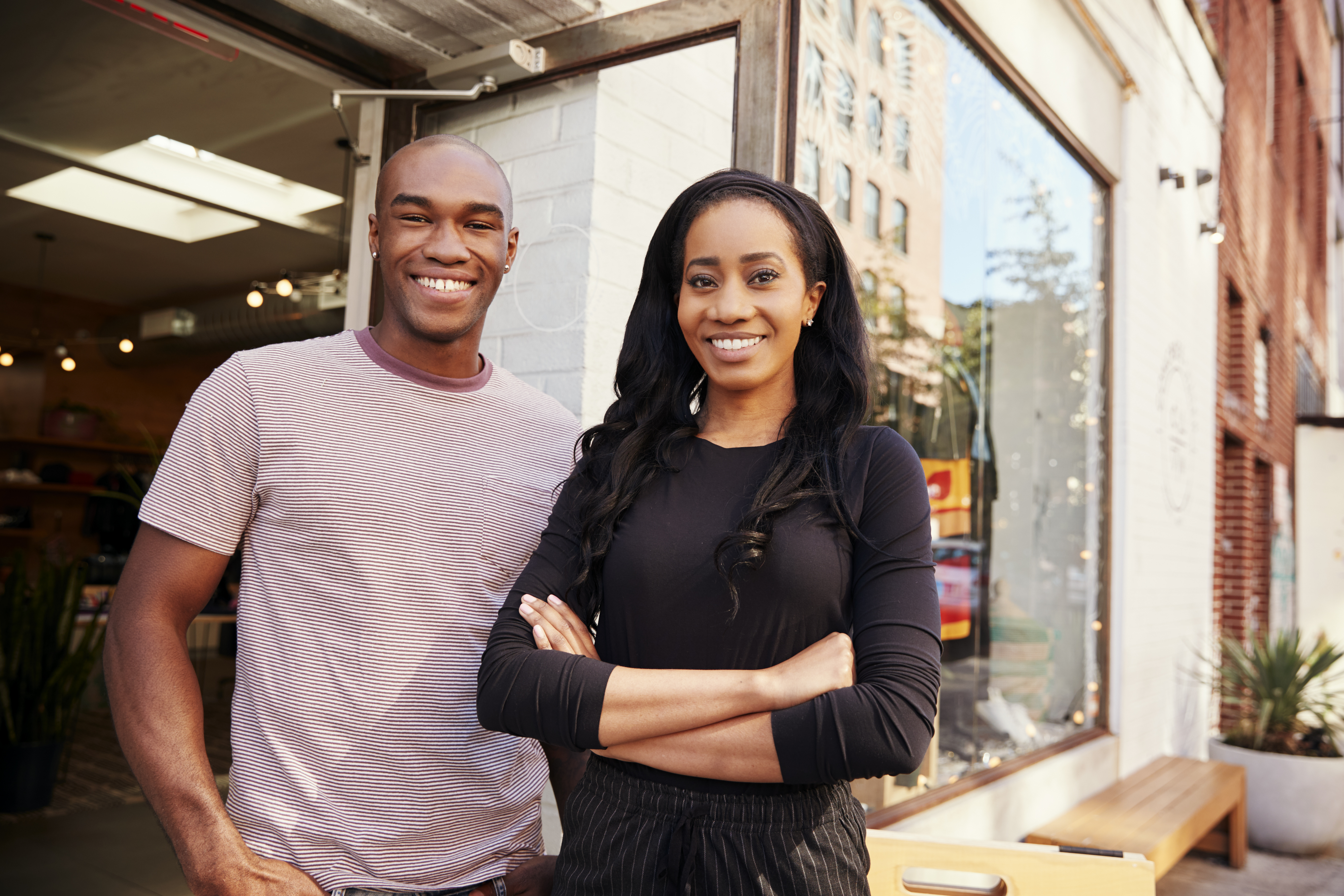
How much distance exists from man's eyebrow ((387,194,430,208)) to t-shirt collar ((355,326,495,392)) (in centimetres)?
20

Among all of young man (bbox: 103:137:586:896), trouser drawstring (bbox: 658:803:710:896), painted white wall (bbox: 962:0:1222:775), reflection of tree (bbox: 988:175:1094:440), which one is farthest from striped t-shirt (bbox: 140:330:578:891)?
painted white wall (bbox: 962:0:1222:775)

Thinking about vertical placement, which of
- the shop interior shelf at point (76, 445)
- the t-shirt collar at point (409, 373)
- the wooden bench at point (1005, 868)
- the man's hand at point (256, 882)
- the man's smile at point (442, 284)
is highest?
the shop interior shelf at point (76, 445)

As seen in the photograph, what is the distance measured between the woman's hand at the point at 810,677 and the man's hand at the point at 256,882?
66 cm

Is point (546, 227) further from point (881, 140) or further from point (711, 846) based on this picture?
point (711, 846)

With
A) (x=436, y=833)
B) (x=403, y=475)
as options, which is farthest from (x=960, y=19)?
(x=436, y=833)

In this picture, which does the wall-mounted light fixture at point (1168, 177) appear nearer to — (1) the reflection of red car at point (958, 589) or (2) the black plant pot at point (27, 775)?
(1) the reflection of red car at point (958, 589)

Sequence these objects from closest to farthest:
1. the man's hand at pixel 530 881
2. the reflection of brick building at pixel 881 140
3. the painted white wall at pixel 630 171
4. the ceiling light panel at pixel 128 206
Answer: the man's hand at pixel 530 881 < the painted white wall at pixel 630 171 < the reflection of brick building at pixel 881 140 < the ceiling light panel at pixel 128 206

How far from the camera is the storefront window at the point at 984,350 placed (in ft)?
11.4

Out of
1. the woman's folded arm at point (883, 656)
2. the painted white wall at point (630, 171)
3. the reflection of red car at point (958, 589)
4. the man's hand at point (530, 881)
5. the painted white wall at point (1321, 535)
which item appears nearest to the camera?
the woman's folded arm at point (883, 656)

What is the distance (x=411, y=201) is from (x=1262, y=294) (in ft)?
31.0

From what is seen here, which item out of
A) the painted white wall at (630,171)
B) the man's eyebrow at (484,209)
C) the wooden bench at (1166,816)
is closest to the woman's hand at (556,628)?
the man's eyebrow at (484,209)

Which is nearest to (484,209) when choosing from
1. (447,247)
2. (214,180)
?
(447,247)

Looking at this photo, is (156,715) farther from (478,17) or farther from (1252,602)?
(1252,602)

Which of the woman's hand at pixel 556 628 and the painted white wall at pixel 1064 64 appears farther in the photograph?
the painted white wall at pixel 1064 64
